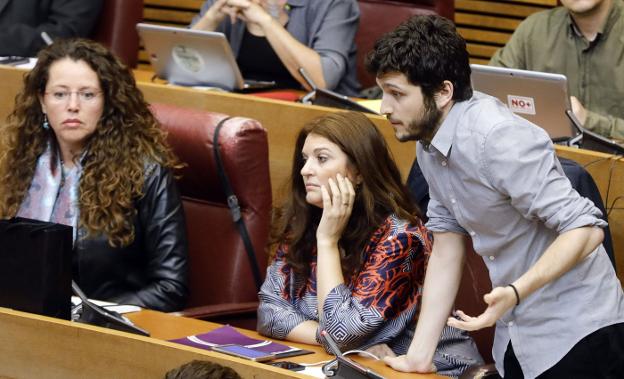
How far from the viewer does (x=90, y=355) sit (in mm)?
2164

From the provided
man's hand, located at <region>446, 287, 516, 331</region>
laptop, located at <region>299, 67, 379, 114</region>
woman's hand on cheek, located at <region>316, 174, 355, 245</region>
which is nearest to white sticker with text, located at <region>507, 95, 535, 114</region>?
laptop, located at <region>299, 67, 379, 114</region>

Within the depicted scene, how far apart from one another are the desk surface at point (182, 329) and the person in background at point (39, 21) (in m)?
1.88

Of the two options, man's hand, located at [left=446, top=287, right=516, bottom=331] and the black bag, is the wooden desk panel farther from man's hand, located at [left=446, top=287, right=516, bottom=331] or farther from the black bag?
man's hand, located at [left=446, top=287, right=516, bottom=331]

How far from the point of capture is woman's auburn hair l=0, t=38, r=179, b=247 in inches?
111

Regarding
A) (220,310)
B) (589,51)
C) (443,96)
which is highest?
(443,96)

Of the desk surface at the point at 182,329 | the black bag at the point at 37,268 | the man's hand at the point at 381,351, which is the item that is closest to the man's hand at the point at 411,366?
the desk surface at the point at 182,329

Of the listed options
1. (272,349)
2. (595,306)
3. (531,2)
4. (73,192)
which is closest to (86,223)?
(73,192)

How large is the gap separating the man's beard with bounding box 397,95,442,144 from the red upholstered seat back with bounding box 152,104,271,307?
932mm

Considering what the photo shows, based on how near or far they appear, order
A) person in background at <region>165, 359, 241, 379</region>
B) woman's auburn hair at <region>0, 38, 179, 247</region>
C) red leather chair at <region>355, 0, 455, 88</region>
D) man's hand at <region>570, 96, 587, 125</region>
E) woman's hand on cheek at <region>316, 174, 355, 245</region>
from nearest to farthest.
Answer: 1. person in background at <region>165, 359, 241, 379</region>
2. woman's hand on cheek at <region>316, 174, 355, 245</region>
3. woman's auburn hair at <region>0, 38, 179, 247</region>
4. man's hand at <region>570, 96, 587, 125</region>
5. red leather chair at <region>355, 0, 455, 88</region>

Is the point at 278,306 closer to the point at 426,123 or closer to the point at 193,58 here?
the point at 426,123

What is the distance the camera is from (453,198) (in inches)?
79.6

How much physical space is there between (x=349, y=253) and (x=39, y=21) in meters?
2.30

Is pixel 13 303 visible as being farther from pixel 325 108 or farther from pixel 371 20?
pixel 371 20

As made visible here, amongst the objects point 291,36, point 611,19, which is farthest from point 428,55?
point 291,36
